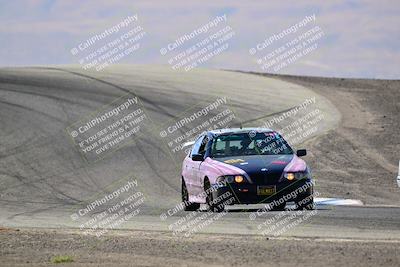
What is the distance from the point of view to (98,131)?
103ft

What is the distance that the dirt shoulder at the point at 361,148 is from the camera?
27.3 meters

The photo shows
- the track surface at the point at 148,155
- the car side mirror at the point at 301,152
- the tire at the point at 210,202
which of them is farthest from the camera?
the car side mirror at the point at 301,152

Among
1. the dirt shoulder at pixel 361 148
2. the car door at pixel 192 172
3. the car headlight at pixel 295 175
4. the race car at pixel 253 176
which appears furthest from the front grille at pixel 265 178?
the dirt shoulder at pixel 361 148

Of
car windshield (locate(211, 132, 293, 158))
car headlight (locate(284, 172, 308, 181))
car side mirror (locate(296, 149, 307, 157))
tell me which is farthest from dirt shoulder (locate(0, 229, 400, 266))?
car side mirror (locate(296, 149, 307, 157))

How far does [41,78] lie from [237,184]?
24.6 metres

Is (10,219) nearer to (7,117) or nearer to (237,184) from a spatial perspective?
(237,184)

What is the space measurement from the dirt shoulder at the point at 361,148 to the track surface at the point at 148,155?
51 millimetres

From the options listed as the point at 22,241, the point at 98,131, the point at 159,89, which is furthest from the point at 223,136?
the point at 159,89

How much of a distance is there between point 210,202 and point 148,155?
11357 millimetres

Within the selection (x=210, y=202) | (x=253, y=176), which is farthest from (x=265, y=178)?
(x=210, y=202)

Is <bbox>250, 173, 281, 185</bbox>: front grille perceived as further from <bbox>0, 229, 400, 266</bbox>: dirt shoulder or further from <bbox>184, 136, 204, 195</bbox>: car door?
<bbox>0, 229, 400, 266</bbox>: dirt shoulder

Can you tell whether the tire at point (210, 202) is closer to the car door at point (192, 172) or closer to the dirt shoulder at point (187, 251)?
the car door at point (192, 172)

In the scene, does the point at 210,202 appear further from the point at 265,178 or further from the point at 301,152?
the point at 301,152

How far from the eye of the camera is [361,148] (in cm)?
3375
